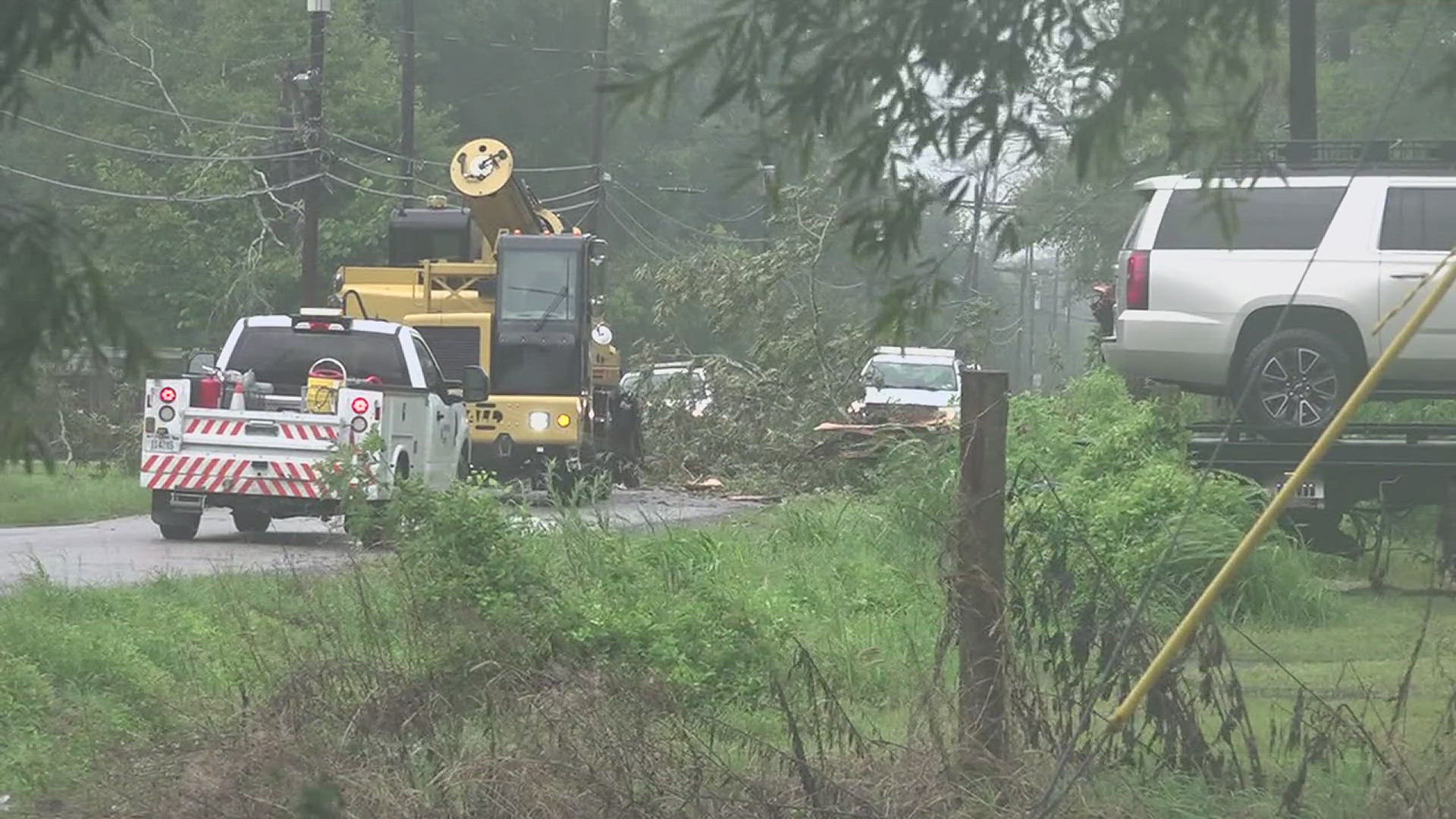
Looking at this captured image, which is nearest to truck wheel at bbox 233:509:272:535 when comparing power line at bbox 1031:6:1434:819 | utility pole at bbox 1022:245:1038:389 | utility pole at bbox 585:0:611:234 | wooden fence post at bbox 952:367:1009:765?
utility pole at bbox 585:0:611:234

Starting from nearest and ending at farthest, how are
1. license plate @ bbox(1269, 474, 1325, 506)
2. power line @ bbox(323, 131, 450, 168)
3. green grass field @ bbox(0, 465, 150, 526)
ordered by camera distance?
1. license plate @ bbox(1269, 474, 1325, 506)
2. green grass field @ bbox(0, 465, 150, 526)
3. power line @ bbox(323, 131, 450, 168)

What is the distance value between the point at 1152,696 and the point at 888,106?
268 cm

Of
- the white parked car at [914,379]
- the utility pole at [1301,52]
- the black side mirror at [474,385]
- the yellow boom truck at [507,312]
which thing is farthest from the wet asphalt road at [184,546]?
the utility pole at [1301,52]

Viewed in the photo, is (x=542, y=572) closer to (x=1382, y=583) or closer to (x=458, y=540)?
(x=458, y=540)

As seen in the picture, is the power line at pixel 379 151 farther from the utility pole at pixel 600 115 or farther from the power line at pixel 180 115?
the utility pole at pixel 600 115

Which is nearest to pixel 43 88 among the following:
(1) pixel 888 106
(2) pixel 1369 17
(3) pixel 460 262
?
(1) pixel 888 106

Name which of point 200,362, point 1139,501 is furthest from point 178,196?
point 1139,501

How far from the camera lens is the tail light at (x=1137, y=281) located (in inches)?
583

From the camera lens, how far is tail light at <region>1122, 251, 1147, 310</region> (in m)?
14.8

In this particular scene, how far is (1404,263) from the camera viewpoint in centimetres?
1410

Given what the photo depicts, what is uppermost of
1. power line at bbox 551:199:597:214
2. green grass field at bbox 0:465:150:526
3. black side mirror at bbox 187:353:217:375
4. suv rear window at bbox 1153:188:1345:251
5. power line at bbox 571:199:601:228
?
power line at bbox 551:199:597:214

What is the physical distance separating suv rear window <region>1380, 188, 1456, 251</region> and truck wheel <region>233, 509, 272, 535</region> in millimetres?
9542

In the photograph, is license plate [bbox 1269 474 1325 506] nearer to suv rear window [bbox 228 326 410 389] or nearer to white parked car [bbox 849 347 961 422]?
suv rear window [bbox 228 326 410 389]

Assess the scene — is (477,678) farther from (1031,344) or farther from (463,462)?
(1031,344)
